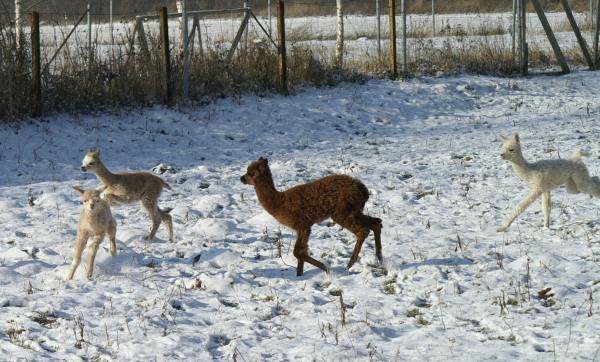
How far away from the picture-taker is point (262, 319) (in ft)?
19.5

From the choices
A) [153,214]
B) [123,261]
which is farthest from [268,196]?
[153,214]

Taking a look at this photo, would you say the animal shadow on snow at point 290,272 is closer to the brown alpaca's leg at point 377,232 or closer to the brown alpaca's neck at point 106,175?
the brown alpaca's leg at point 377,232

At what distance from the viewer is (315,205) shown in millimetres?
6898

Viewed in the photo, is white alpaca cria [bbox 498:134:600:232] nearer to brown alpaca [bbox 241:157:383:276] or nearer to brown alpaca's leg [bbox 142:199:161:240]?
brown alpaca [bbox 241:157:383:276]

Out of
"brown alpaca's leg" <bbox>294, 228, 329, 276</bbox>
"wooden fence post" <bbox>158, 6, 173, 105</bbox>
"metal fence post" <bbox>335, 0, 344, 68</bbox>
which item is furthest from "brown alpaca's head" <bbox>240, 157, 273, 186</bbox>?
"metal fence post" <bbox>335, 0, 344, 68</bbox>

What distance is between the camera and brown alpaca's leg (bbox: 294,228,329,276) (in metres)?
6.79

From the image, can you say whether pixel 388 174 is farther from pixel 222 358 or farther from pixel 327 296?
pixel 222 358

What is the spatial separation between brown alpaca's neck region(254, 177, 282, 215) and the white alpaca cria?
254cm

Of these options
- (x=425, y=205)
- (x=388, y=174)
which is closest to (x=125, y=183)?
(x=425, y=205)

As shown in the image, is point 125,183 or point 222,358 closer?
point 222,358

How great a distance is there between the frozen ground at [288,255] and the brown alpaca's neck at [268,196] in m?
0.57

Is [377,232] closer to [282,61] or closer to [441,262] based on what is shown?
[441,262]

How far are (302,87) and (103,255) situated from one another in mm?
9577

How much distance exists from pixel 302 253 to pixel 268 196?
0.64m
